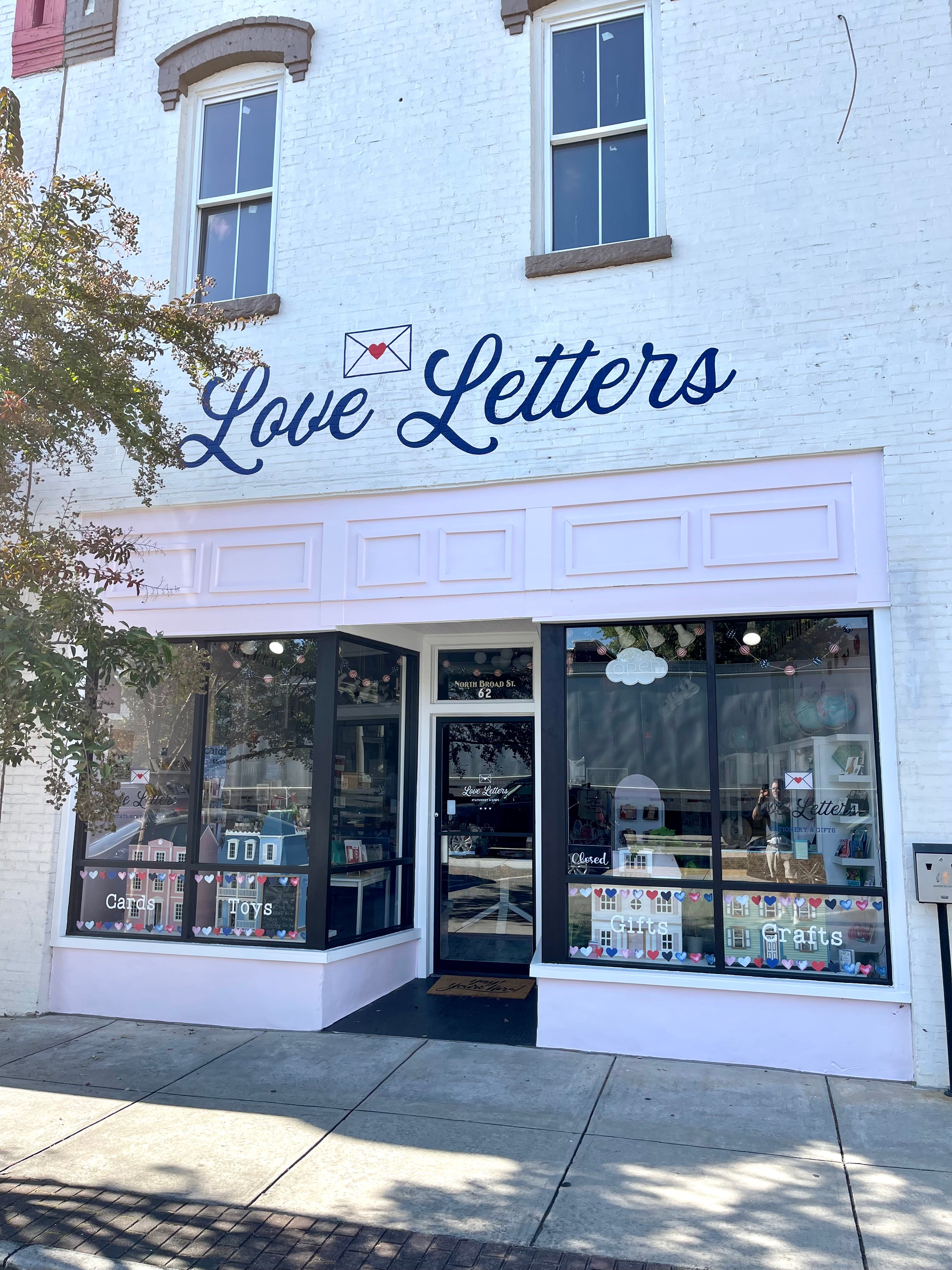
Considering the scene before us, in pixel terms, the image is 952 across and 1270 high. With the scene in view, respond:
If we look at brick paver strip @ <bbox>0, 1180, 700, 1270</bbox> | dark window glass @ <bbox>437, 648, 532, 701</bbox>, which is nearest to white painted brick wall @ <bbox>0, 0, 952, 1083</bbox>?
dark window glass @ <bbox>437, 648, 532, 701</bbox>

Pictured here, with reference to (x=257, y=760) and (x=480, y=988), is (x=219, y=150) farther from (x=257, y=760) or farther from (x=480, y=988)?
(x=480, y=988)

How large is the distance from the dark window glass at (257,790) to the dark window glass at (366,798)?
24 centimetres

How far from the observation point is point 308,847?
7.69 m

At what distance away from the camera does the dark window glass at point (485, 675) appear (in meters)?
8.63

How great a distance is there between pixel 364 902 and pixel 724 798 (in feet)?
9.89

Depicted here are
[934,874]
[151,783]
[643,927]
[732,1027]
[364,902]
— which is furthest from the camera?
[151,783]

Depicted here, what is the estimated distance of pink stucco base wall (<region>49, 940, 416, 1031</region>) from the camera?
7.34 metres

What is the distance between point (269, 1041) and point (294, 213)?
6408 mm

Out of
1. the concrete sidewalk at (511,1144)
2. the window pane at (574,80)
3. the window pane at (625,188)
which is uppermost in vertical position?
the window pane at (574,80)

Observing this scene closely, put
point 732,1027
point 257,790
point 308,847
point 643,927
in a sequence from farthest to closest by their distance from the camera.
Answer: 1. point 257,790
2. point 308,847
3. point 643,927
4. point 732,1027

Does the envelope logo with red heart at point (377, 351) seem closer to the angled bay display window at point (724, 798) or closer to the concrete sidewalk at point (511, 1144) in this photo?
the angled bay display window at point (724, 798)

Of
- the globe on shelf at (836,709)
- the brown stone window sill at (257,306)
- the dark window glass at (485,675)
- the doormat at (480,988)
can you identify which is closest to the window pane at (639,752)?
the globe on shelf at (836,709)

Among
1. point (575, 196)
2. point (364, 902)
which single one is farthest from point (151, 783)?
point (575, 196)

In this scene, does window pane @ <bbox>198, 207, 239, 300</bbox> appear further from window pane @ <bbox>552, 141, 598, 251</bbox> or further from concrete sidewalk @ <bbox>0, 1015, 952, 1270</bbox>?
concrete sidewalk @ <bbox>0, 1015, 952, 1270</bbox>
